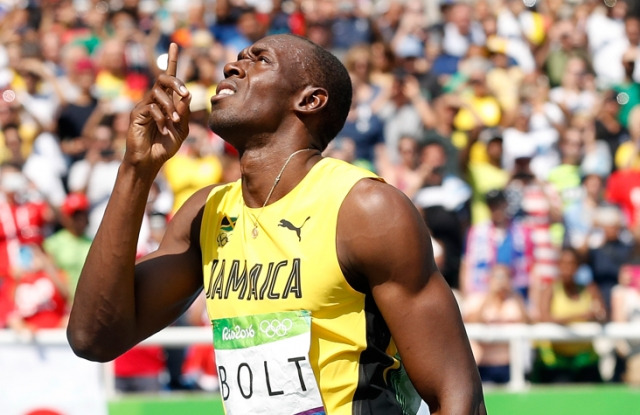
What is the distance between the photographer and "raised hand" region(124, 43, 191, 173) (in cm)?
366

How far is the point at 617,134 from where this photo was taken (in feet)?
36.4

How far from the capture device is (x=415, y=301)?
10.8 ft

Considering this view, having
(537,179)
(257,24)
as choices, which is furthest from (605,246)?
(257,24)

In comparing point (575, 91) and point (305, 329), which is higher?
point (575, 91)

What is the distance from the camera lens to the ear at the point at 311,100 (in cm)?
371

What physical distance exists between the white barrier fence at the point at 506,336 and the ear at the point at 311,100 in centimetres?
394

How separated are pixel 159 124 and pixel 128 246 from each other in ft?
1.31

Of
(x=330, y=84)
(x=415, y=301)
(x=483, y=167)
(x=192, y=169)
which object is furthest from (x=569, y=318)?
(x=415, y=301)

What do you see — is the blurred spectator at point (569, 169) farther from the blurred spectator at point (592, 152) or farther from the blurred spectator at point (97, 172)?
the blurred spectator at point (97, 172)

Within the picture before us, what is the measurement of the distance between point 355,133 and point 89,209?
2.62m

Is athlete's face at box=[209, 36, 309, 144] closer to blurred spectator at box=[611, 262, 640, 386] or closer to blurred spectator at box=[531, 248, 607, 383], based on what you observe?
blurred spectator at box=[531, 248, 607, 383]

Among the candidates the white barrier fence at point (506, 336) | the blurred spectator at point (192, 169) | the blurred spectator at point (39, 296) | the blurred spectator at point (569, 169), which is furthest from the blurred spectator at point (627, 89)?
the blurred spectator at point (39, 296)

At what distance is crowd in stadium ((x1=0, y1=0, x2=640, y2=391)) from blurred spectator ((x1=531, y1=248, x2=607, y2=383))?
14mm

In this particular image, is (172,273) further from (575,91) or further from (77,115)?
(575,91)
